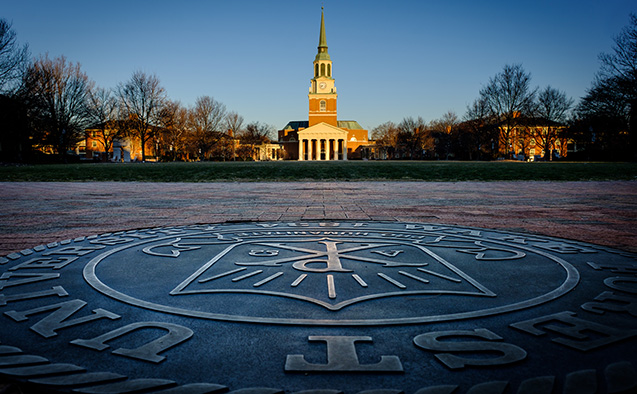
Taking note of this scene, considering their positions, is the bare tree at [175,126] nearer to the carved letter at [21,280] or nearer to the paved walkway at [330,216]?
the paved walkway at [330,216]

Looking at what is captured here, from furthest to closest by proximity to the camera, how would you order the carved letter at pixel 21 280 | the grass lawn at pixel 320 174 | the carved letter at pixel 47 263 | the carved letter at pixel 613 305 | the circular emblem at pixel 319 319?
the grass lawn at pixel 320 174
the carved letter at pixel 47 263
the carved letter at pixel 21 280
the carved letter at pixel 613 305
the circular emblem at pixel 319 319

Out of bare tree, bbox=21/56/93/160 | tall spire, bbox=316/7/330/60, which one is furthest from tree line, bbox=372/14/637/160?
bare tree, bbox=21/56/93/160

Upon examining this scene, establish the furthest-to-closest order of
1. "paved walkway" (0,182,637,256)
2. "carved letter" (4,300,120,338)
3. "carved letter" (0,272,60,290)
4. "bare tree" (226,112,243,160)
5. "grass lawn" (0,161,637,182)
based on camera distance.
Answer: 1. "bare tree" (226,112,243,160)
2. "grass lawn" (0,161,637,182)
3. "paved walkway" (0,182,637,256)
4. "carved letter" (0,272,60,290)
5. "carved letter" (4,300,120,338)

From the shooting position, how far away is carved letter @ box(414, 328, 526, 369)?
4.59 ft

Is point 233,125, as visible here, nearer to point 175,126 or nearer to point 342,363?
point 175,126

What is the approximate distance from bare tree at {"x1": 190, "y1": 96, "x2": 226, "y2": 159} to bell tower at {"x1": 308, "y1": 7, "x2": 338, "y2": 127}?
1289 inches

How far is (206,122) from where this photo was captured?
201 ft

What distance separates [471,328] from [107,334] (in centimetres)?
151

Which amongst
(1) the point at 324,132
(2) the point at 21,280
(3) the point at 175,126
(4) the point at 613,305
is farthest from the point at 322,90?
(4) the point at 613,305

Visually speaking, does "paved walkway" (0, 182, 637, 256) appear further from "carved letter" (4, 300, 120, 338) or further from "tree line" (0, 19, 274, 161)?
"tree line" (0, 19, 274, 161)

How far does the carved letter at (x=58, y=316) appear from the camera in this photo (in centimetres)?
170

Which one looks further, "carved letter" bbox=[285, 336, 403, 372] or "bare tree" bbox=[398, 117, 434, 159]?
"bare tree" bbox=[398, 117, 434, 159]

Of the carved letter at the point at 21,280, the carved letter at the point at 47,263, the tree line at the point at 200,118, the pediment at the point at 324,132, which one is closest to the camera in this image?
the carved letter at the point at 21,280

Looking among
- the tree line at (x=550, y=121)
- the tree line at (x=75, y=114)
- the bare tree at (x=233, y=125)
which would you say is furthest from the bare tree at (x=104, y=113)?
the tree line at (x=550, y=121)
